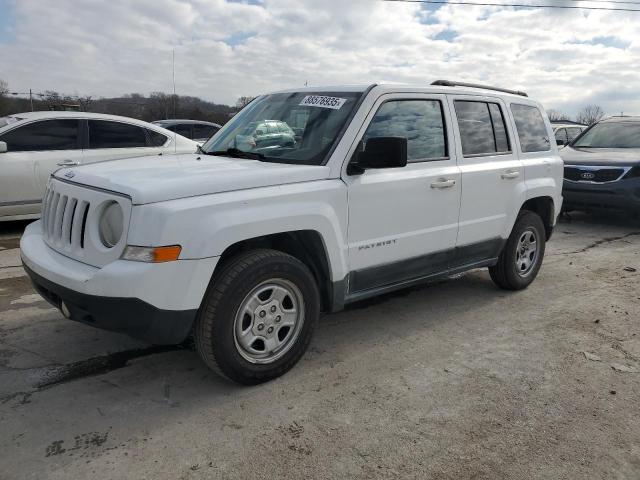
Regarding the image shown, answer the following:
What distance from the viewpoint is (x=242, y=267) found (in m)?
3.10

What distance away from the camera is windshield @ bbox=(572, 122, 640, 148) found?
31.6 feet

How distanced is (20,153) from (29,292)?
288 centimetres

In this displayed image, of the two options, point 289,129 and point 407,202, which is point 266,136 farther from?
point 407,202

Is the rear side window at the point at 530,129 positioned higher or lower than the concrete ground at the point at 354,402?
higher

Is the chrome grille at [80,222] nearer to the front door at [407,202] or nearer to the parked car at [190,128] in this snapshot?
the front door at [407,202]

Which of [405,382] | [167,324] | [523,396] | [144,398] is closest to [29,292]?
[144,398]

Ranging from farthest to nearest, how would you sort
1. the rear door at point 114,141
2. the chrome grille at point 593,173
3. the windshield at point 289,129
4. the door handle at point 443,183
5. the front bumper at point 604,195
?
the chrome grille at point 593,173, the front bumper at point 604,195, the rear door at point 114,141, the door handle at point 443,183, the windshield at point 289,129

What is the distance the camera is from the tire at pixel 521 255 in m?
5.16

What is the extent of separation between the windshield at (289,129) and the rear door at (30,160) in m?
3.69

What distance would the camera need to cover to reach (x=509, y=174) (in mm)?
4852

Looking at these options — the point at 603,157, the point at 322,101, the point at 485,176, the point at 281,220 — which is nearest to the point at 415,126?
the point at 322,101

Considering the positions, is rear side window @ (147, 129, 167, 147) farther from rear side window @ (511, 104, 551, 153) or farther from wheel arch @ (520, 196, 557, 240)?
wheel arch @ (520, 196, 557, 240)

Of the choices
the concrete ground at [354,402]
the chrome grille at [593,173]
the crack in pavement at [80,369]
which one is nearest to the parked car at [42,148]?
the concrete ground at [354,402]

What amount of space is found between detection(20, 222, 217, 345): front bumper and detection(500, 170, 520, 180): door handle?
2.92 m
